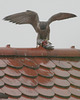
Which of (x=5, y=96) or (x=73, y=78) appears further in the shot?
(x=73, y=78)

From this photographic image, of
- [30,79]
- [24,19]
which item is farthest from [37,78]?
[24,19]

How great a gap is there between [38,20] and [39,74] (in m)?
1.10

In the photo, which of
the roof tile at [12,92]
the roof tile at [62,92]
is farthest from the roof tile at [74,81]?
the roof tile at [12,92]

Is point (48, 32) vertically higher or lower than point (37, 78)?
higher

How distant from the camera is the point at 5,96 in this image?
511 centimetres

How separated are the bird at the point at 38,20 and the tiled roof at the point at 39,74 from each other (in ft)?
1.64

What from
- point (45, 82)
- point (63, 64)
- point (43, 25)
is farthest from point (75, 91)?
point (43, 25)

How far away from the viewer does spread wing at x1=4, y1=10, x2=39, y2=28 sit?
6.30 m

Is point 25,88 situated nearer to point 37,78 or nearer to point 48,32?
point 37,78

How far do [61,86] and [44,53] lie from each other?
495 millimetres

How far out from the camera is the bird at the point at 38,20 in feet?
20.8

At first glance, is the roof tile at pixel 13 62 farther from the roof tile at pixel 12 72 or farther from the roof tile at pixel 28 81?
the roof tile at pixel 28 81

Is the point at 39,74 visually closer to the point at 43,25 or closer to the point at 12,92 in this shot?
the point at 12,92

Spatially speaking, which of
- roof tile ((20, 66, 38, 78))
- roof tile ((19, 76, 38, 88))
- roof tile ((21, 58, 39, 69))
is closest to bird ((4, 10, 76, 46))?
roof tile ((21, 58, 39, 69))
